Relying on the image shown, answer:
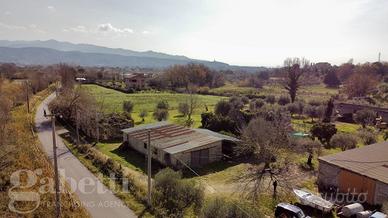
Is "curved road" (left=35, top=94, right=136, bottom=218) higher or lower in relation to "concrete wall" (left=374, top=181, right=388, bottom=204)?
lower

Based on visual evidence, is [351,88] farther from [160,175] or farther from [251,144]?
[160,175]

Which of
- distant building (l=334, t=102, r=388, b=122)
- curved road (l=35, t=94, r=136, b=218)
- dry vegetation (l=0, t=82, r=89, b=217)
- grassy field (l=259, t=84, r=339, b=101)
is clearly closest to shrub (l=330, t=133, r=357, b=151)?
distant building (l=334, t=102, r=388, b=122)

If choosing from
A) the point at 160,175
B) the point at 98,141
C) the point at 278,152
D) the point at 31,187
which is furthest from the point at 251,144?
the point at 31,187

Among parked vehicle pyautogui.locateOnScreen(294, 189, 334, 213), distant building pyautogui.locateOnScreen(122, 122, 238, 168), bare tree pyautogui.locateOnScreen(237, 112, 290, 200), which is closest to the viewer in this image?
parked vehicle pyautogui.locateOnScreen(294, 189, 334, 213)

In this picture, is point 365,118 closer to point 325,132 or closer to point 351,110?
point 351,110

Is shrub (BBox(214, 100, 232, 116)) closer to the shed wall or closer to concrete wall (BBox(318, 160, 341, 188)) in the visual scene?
concrete wall (BBox(318, 160, 341, 188))
